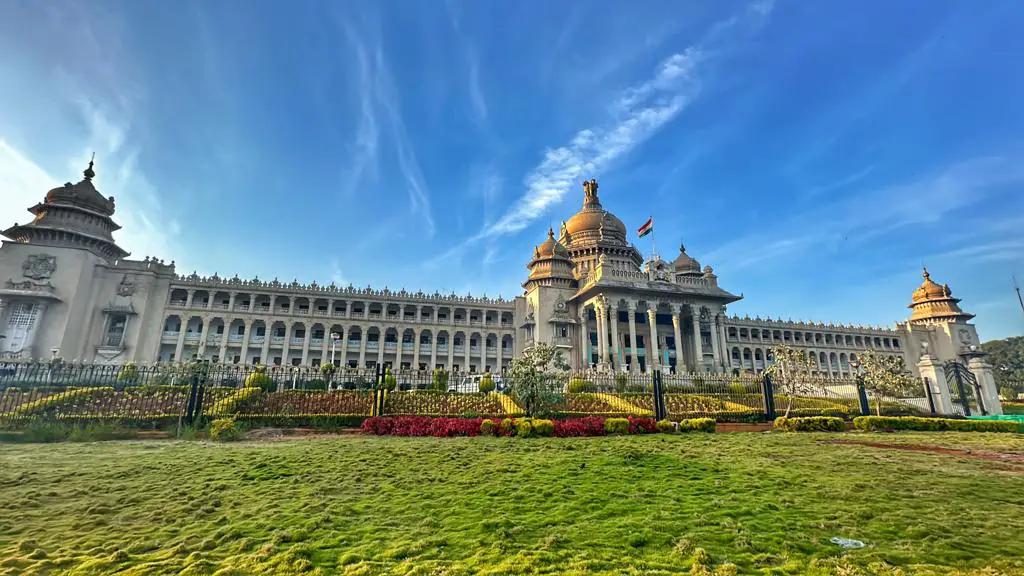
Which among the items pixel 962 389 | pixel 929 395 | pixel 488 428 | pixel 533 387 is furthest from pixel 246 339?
pixel 962 389

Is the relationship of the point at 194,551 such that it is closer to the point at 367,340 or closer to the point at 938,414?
the point at 938,414

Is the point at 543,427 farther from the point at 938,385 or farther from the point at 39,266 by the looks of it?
the point at 39,266

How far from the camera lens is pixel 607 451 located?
1296 centimetres

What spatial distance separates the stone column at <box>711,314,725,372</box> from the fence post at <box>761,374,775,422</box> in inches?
897

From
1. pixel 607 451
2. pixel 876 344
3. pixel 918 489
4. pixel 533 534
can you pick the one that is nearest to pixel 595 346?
pixel 607 451

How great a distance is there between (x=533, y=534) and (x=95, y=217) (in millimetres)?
55737

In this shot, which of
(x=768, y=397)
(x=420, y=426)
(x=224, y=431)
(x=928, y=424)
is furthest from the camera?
(x=768, y=397)

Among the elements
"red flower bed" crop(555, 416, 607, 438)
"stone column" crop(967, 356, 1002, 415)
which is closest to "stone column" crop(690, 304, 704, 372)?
"stone column" crop(967, 356, 1002, 415)

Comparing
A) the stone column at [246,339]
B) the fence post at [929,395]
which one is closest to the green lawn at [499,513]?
the fence post at [929,395]

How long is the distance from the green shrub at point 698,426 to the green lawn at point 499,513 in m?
7.02

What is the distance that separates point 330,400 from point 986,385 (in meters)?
35.7

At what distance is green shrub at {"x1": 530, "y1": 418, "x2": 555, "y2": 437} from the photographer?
17078 mm

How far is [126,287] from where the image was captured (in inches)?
1799

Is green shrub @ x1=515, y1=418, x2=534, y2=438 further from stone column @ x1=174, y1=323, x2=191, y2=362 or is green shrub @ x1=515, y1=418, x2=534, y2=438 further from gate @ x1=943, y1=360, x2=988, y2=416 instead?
stone column @ x1=174, y1=323, x2=191, y2=362
